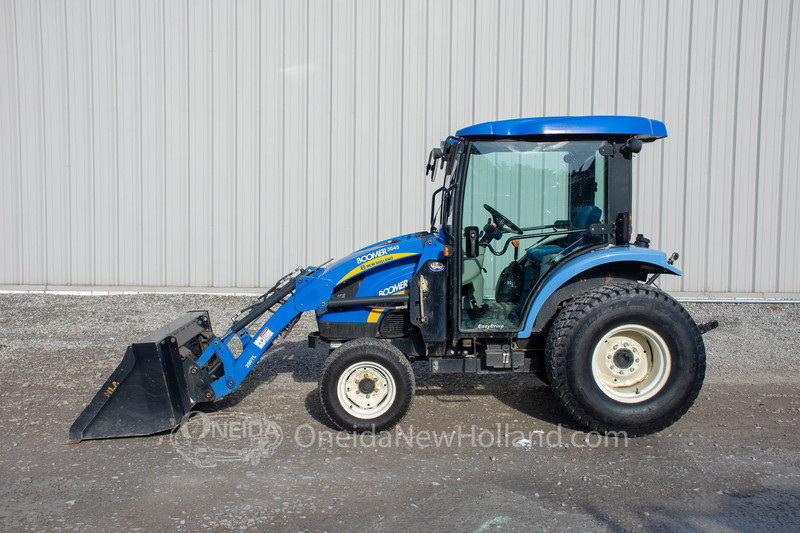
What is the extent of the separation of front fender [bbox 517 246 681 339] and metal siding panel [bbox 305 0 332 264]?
17.2ft

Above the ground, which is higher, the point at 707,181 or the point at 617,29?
the point at 617,29

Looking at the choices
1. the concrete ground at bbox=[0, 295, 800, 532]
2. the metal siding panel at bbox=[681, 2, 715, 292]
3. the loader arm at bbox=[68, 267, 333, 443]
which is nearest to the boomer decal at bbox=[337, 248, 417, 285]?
the loader arm at bbox=[68, 267, 333, 443]

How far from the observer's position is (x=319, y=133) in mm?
8977

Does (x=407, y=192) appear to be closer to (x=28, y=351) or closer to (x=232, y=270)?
(x=232, y=270)

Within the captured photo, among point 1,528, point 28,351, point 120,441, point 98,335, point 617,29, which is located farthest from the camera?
point 617,29

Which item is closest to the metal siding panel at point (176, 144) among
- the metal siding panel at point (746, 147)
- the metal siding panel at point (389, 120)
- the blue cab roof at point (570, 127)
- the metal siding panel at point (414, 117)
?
the metal siding panel at point (389, 120)

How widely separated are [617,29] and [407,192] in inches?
148

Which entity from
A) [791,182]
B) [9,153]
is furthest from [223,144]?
[791,182]

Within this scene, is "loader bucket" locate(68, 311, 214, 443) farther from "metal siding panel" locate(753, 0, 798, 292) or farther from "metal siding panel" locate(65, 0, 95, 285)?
"metal siding panel" locate(753, 0, 798, 292)

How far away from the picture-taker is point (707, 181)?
879 centimetres

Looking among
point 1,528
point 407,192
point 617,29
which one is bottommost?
point 1,528

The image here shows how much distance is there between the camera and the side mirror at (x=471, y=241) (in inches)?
164

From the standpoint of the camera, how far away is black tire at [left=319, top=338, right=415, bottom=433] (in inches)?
163

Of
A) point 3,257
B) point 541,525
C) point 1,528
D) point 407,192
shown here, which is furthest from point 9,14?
point 541,525
